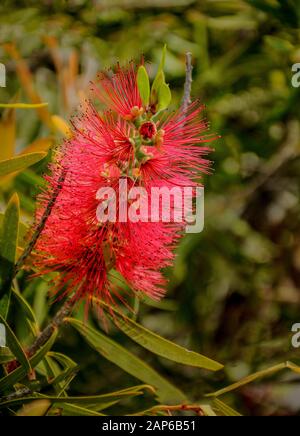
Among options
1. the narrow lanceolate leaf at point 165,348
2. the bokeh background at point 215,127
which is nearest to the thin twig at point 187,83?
the narrow lanceolate leaf at point 165,348

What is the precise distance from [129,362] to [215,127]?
0.68 meters

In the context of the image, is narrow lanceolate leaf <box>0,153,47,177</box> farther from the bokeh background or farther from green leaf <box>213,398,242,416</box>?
the bokeh background

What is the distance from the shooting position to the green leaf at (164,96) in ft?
2.43

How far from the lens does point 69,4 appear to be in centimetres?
155

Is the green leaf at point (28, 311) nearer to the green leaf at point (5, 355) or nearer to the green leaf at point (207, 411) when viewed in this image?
the green leaf at point (5, 355)

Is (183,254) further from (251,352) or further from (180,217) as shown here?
(180,217)

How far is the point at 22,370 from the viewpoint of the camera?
2.88ft

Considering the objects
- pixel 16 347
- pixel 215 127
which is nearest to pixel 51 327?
pixel 16 347

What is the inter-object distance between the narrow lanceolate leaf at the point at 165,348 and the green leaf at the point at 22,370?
11 centimetres

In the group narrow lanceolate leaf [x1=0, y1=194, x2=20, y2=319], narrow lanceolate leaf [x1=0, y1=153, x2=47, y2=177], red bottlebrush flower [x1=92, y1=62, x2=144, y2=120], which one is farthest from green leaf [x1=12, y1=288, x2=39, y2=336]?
red bottlebrush flower [x1=92, y1=62, x2=144, y2=120]

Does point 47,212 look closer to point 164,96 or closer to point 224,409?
point 164,96

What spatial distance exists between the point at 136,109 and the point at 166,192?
0.38 ft

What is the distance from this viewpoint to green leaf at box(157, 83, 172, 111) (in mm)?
740

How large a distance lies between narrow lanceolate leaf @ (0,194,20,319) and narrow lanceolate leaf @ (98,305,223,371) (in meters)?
0.14
